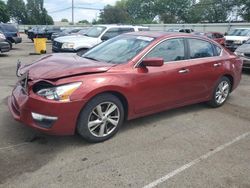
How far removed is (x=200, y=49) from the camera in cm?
596

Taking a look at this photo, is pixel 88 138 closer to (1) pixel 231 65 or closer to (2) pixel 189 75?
(2) pixel 189 75

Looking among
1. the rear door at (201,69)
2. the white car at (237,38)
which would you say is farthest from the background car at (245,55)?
the white car at (237,38)

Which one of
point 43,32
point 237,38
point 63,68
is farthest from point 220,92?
point 43,32

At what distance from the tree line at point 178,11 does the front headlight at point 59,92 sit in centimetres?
5805

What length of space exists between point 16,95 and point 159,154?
2.21 meters

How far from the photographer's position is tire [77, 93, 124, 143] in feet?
13.9

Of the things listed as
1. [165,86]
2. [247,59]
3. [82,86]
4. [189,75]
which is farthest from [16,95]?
[247,59]

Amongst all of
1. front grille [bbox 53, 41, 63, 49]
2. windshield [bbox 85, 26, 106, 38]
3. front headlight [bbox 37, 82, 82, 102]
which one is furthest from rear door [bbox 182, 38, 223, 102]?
front grille [bbox 53, 41, 63, 49]

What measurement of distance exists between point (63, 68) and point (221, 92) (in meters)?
3.59

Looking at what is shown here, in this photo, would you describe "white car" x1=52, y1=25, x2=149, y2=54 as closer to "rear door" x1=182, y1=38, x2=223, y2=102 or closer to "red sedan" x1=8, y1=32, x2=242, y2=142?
"rear door" x1=182, y1=38, x2=223, y2=102

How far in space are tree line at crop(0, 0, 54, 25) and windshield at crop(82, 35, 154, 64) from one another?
247ft

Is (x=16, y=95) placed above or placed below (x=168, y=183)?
above

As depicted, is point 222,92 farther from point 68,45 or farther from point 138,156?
point 68,45

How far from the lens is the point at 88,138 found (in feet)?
14.3
